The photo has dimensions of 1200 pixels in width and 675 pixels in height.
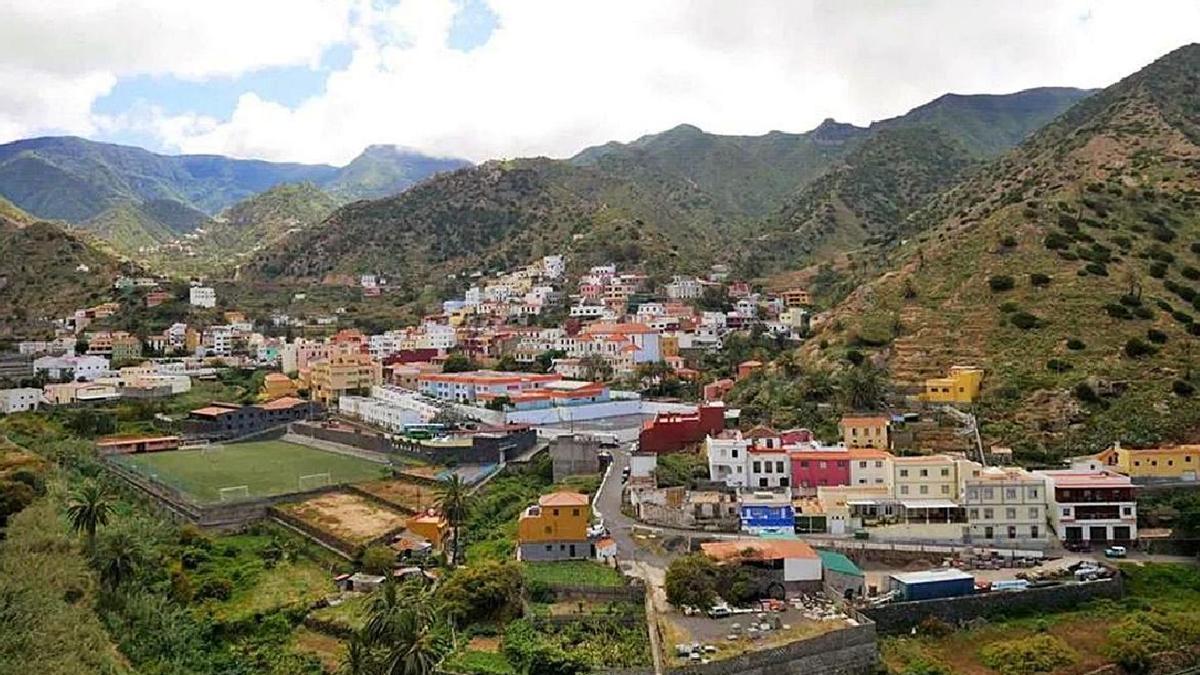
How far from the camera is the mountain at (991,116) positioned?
13550 cm

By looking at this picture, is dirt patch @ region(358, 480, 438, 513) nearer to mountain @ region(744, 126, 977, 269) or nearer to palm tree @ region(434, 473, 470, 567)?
palm tree @ region(434, 473, 470, 567)

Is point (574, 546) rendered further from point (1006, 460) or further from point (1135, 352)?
point (1135, 352)

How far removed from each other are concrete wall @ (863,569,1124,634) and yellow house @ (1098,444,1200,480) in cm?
698

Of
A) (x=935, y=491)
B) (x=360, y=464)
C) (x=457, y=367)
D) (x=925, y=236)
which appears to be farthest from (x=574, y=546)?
(x=925, y=236)

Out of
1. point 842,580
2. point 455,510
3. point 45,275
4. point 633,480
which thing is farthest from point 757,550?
point 45,275

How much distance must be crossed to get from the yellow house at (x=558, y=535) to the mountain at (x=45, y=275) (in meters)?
56.3

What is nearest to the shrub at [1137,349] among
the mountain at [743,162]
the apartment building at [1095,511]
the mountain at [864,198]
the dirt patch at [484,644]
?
the apartment building at [1095,511]

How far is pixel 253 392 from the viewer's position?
56.6 meters

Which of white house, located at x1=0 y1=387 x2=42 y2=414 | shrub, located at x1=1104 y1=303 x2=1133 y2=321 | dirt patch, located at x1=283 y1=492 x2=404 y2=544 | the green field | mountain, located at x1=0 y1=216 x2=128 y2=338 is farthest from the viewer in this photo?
mountain, located at x1=0 y1=216 x2=128 y2=338

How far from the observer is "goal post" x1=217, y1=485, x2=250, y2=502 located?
3519 cm

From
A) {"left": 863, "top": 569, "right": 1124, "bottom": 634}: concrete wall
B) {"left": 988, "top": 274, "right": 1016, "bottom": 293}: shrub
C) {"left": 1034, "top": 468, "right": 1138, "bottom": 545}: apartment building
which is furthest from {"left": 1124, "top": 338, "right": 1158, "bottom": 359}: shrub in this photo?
{"left": 863, "top": 569, "right": 1124, "bottom": 634}: concrete wall

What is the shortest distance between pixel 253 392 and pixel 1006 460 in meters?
40.0

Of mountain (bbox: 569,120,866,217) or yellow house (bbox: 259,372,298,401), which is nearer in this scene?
yellow house (bbox: 259,372,298,401)

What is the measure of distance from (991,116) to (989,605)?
134 m
